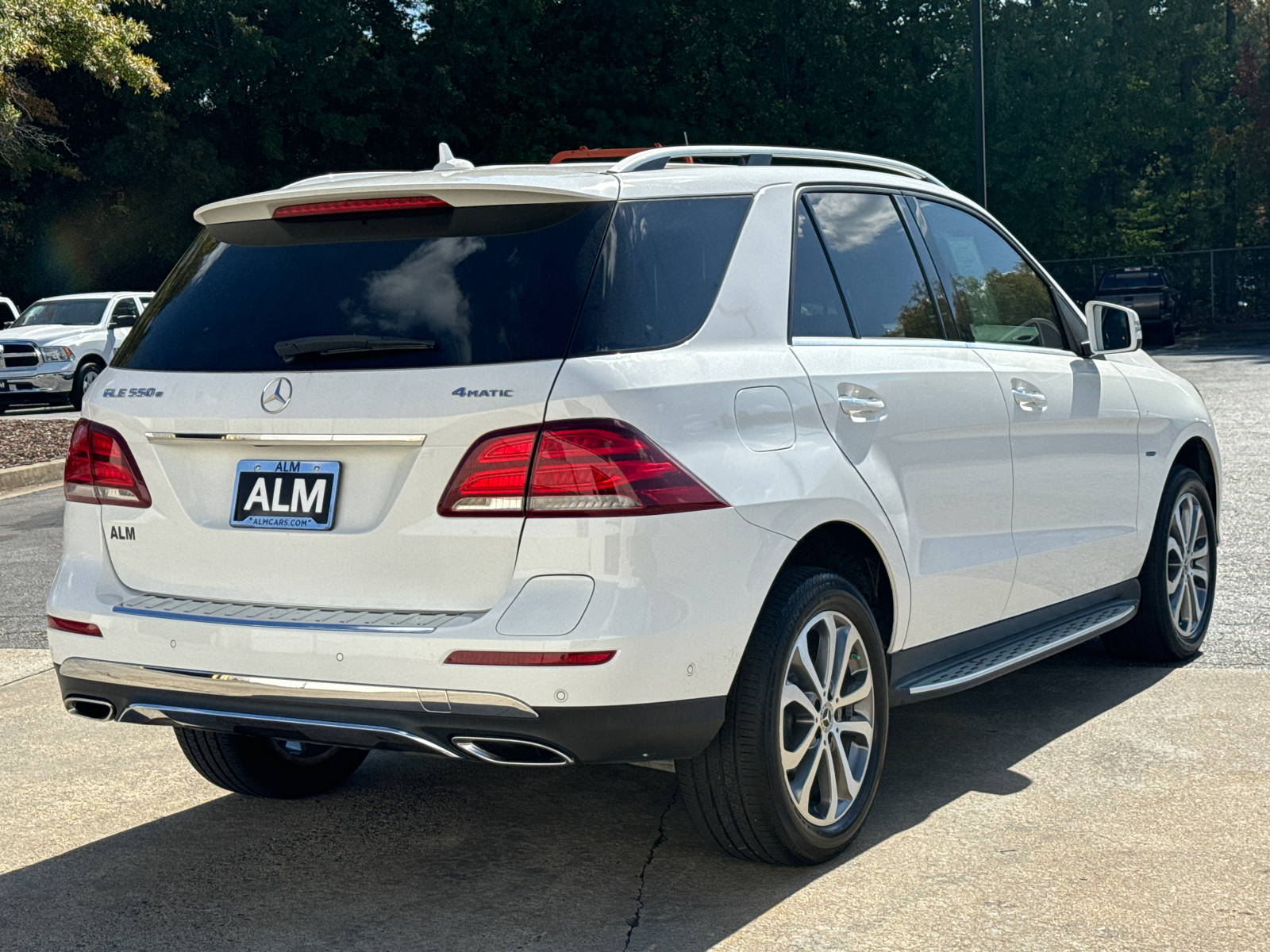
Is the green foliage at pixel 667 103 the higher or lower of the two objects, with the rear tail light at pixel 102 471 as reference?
higher

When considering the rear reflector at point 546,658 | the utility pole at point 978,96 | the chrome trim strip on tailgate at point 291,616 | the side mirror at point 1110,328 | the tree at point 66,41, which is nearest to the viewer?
the rear reflector at point 546,658

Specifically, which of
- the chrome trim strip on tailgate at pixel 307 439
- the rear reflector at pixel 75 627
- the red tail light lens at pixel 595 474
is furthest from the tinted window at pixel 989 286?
the rear reflector at pixel 75 627

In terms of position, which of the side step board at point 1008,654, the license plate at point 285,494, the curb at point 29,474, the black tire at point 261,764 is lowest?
the curb at point 29,474

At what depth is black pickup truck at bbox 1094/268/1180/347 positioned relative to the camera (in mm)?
34653

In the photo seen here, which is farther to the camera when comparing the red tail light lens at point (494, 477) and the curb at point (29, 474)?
the curb at point (29, 474)

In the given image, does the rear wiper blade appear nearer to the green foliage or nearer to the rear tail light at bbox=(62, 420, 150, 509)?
the rear tail light at bbox=(62, 420, 150, 509)

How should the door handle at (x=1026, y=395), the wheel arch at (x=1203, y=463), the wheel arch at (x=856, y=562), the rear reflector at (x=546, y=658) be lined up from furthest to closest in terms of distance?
the wheel arch at (x=1203, y=463) < the door handle at (x=1026, y=395) < the wheel arch at (x=856, y=562) < the rear reflector at (x=546, y=658)

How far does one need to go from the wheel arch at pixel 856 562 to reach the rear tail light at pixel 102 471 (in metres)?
1.69

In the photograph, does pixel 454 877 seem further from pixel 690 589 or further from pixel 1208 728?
pixel 1208 728

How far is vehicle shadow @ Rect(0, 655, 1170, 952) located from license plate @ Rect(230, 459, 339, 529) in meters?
1.00

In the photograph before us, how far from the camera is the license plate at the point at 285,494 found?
3705 mm

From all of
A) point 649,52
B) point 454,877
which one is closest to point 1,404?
point 454,877

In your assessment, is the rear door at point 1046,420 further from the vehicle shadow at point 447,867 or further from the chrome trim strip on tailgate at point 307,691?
the chrome trim strip on tailgate at point 307,691


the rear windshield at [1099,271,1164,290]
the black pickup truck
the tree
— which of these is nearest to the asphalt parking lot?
the tree
